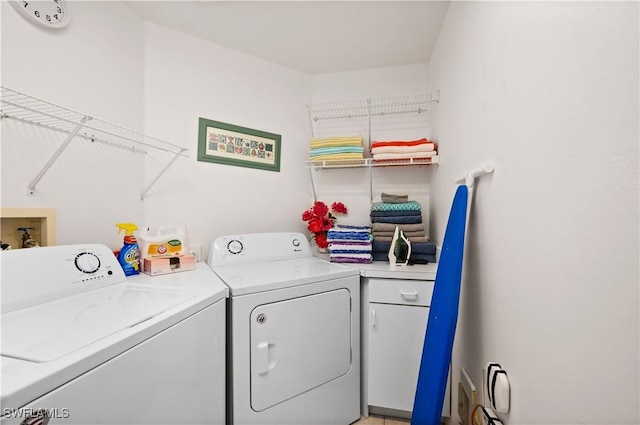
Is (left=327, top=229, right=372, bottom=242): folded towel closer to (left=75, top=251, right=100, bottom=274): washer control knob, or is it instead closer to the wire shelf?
the wire shelf

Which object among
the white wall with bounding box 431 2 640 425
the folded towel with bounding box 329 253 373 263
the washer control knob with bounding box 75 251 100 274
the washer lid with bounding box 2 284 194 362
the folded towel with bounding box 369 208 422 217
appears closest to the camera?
the white wall with bounding box 431 2 640 425

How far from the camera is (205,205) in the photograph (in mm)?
2100

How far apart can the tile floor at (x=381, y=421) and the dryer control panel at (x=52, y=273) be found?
5.62ft

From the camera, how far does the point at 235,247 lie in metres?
1.96

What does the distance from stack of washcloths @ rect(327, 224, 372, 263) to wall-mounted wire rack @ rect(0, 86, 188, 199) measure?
1.28 metres

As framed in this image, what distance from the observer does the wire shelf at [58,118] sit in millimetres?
1079

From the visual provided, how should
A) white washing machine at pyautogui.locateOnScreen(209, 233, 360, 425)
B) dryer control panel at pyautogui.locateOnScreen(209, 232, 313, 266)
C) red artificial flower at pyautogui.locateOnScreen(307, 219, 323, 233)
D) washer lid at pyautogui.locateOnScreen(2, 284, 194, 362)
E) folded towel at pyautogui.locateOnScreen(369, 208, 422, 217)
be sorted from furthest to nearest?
1. red artificial flower at pyautogui.locateOnScreen(307, 219, 323, 233)
2. folded towel at pyautogui.locateOnScreen(369, 208, 422, 217)
3. dryer control panel at pyautogui.locateOnScreen(209, 232, 313, 266)
4. white washing machine at pyautogui.locateOnScreen(209, 233, 360, 425)
5. washer lid at pyautogui.locateOnScreen(2, 284, 194, 362)

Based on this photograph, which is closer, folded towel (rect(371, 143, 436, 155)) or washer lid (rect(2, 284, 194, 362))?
washer lid (rect(2, 284, 194, 362))

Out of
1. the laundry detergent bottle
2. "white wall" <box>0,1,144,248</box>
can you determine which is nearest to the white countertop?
the laundry detergent bottle

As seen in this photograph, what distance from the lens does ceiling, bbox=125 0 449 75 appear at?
69.2 inches

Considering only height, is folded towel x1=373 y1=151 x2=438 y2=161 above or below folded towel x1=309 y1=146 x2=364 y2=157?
below

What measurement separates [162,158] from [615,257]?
90.3 inches

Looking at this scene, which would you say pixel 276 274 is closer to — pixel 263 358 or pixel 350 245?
pixel 263 358

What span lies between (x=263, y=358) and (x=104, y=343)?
2.72ft
